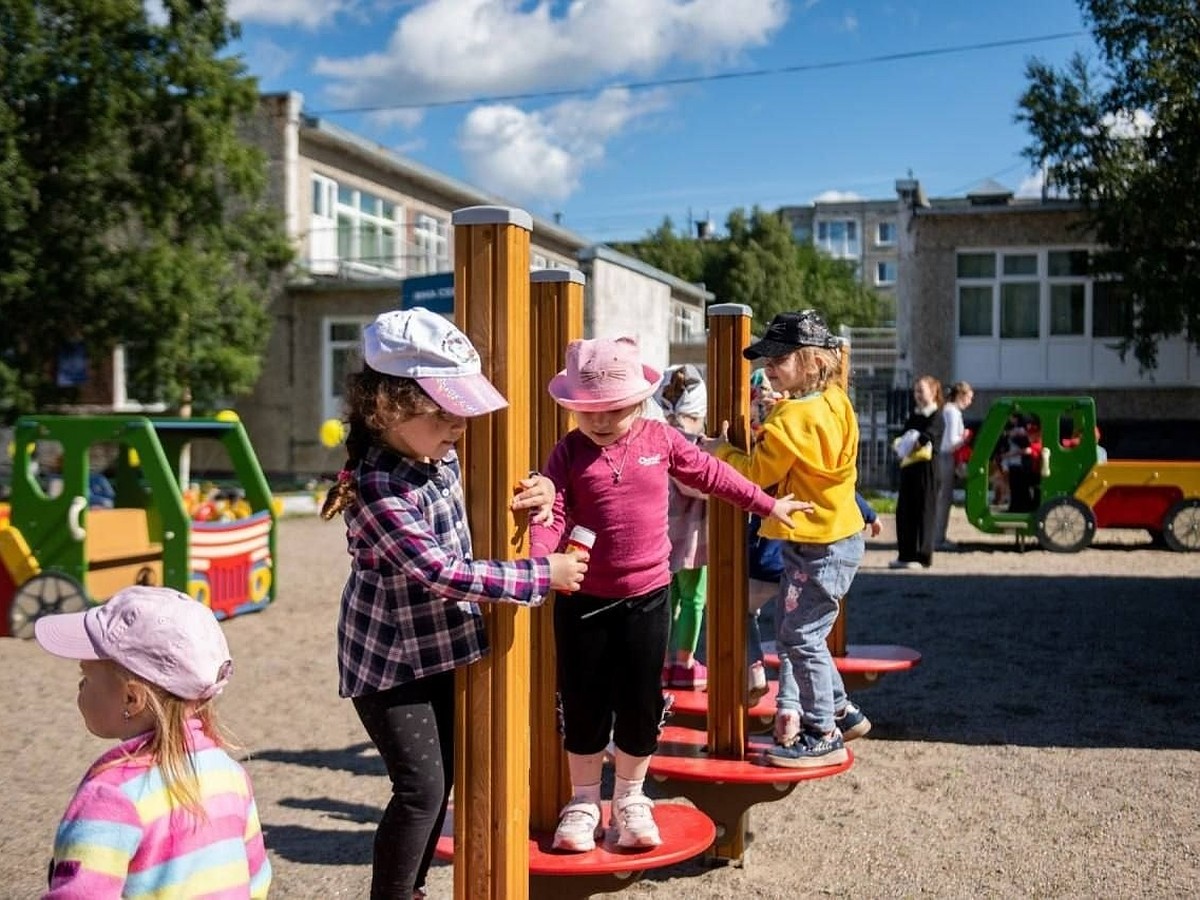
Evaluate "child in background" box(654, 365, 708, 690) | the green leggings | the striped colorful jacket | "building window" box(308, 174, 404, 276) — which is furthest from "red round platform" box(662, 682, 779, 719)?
"building window" box(308, 174, 404, 276)

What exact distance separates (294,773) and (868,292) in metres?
55.6

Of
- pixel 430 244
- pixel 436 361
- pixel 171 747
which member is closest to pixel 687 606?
pixel 436 361

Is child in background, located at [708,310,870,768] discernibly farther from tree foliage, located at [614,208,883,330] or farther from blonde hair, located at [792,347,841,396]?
tree foliage, located at [614,208,883,330]

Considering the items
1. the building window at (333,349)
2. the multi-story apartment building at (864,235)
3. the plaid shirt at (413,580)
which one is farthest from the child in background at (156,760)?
the multi-story apartment building at (864,235)

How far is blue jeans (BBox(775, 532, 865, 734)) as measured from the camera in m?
4.40

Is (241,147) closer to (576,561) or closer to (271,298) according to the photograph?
(271,298)

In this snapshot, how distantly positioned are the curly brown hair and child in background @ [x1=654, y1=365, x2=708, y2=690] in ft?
8.59

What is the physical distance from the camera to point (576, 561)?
121 inches

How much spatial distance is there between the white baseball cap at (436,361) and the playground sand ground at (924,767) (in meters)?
2.15

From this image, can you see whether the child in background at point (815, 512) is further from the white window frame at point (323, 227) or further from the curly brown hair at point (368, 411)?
the white window frame at point (323, 227)

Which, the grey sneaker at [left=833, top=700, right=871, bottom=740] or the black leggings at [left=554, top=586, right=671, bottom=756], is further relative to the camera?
the grey sneaker at [left=833, top=700, right=871, bottom=740]

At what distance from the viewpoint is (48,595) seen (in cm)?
894

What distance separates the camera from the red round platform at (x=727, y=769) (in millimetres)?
4238

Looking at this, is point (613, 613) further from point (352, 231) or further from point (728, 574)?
point (352, 231)
